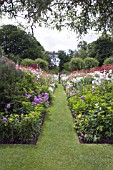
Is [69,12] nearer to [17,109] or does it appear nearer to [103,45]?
[103,45]

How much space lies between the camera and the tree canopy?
159cm

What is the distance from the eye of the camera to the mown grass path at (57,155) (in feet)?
10.1

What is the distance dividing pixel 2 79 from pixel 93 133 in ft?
7.89

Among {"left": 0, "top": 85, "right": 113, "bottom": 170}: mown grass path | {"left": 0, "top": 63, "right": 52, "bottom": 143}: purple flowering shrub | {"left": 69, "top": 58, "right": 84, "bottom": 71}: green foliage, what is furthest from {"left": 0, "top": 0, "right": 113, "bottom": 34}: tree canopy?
{"left": 69, "top": 58, "right": 84, "bottom": 71}: green foliage

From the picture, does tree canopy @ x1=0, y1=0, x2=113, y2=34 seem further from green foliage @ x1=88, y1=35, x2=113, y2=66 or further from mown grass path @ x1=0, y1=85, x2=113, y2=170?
mown grass path @ x1=0, y1=85, x2=113, y2=170

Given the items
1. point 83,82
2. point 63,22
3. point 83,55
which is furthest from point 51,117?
point 83,55

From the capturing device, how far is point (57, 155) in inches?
135

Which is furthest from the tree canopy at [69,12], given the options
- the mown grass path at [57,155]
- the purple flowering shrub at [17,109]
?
the purple flowering shrub at [17,109]

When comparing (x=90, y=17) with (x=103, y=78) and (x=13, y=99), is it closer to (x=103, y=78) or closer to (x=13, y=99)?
(x=13, y=99)

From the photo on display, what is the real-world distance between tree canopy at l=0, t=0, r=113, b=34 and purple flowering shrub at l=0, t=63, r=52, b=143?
98.1 inches

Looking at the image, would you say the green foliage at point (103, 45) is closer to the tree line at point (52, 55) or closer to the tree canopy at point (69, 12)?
the tree line at point (52, 55)

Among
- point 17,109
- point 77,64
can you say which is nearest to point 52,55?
point 77,64

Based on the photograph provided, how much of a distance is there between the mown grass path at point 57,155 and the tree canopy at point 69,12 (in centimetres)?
199

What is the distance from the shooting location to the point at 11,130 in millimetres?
3955
